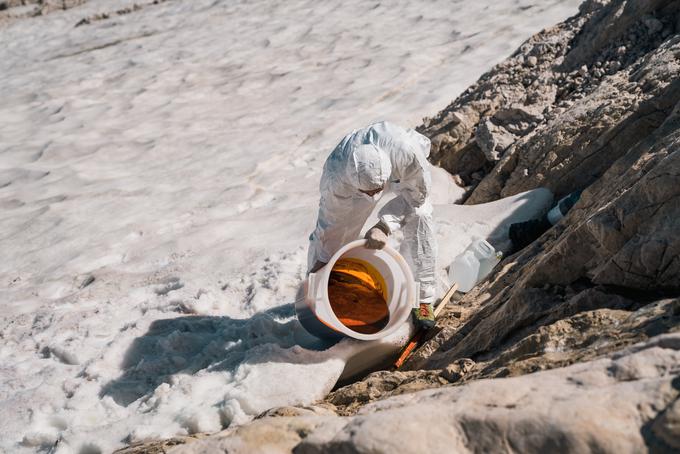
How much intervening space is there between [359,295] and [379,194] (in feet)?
1.90

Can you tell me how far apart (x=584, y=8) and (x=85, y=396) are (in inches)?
201

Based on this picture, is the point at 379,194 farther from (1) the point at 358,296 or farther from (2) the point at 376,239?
(1) the point at 358,296

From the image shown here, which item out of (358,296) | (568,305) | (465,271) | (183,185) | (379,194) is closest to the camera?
(568,305)

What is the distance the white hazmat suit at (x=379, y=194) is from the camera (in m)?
3.00

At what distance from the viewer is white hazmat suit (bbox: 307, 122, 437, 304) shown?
3.00 metres

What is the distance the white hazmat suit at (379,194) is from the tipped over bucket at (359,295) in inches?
6.0

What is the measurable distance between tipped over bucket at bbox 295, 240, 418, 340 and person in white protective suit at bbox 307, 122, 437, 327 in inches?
4.8

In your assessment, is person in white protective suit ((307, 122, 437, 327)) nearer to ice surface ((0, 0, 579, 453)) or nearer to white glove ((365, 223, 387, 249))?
white glove ((365, 223, 387, 249))

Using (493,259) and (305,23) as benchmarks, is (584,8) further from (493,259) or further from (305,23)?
(305,23)

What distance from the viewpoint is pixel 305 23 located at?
31.4 ft

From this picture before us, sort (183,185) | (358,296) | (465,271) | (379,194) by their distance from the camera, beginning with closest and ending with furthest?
1. (379,194)
2. (358,296)
3. (465,271)
4. (183,185)

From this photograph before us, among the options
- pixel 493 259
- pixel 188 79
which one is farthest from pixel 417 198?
pixel 188 79

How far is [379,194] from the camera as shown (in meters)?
3.29

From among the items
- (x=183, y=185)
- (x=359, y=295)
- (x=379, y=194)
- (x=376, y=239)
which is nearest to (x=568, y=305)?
(x=376, y=239)
